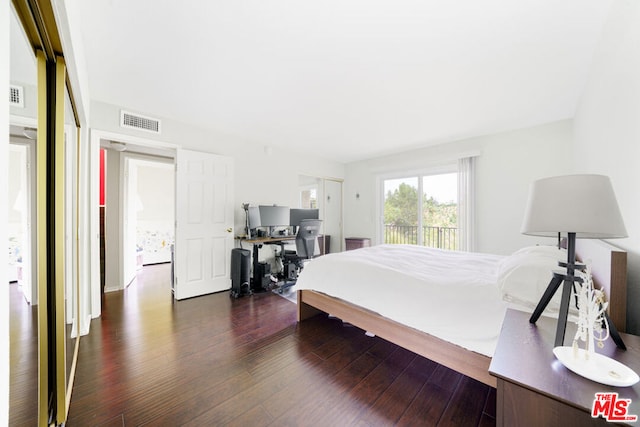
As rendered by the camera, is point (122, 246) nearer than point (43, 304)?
No

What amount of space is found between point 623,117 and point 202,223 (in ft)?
13.4

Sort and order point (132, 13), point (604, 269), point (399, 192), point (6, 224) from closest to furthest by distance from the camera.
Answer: point (6, 224) → point (604, 269) → point (132, 13) → point (399, 192)

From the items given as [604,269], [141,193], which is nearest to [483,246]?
[604,269]

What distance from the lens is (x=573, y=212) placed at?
35.9 inches

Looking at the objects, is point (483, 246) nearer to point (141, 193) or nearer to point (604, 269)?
point (604, 269)

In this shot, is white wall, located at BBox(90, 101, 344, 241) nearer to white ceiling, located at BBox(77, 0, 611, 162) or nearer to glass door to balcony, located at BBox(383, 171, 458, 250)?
white ceiling, located at BBox(77, 0, 611, 162)

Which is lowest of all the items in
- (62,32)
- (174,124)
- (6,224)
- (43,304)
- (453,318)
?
(453,318)

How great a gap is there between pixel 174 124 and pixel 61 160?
89.1 inches

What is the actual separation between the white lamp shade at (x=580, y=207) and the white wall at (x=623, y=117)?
54cm

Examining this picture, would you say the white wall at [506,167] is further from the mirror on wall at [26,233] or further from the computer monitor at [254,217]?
the mirror on wall at [26,233]

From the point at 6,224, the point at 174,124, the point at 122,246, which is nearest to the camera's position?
the point at 6,224

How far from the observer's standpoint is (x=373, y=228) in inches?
209

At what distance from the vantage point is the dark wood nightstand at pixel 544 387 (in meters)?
0.70

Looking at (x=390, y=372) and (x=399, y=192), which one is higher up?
(x=399, y=192)
